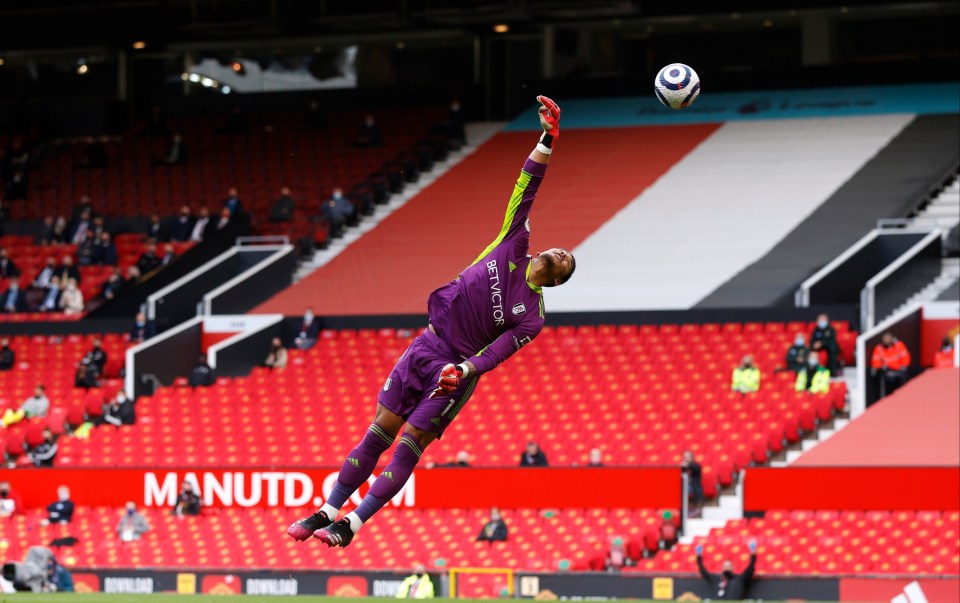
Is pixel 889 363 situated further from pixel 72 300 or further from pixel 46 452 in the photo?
pixel 72 300

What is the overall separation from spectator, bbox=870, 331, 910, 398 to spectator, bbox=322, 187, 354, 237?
45.1 ft

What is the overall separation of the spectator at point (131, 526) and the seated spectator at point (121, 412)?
4.10 meters

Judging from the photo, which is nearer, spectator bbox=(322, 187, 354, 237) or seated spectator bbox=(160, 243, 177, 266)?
seated spectator bbox=(160, 243, 177, 266)

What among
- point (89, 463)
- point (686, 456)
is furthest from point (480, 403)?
point (89, 463)

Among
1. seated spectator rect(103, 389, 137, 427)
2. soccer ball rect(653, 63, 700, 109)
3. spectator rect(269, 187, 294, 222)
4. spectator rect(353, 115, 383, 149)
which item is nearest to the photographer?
soccer ball rect(653, 63, 700, 109)

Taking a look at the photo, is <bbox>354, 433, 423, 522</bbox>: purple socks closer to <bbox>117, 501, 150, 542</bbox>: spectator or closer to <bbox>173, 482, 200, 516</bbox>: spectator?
<bbox>117, 501, 150, 542</bbox>: spectator

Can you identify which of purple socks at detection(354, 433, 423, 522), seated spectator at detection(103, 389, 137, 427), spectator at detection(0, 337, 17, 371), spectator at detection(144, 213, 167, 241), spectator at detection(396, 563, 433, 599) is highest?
spectator at detection(144, 213, 167, 241)

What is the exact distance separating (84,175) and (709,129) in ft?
48.3

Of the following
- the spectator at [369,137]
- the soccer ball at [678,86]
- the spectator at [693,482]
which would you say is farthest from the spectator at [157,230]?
the soccer ball at [678,86]

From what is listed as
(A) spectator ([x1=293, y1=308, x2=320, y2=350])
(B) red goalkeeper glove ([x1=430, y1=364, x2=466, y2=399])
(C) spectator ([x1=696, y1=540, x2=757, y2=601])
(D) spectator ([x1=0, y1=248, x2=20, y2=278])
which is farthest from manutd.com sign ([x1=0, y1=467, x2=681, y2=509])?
(B) red goalkeeper glove ([x1=430, y1=364, x2=466, y2=399])

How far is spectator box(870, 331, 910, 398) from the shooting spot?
25188 mm

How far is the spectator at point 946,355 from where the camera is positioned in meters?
25.4

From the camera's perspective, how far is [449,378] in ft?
32.8

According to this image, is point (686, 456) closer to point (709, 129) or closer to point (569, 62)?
point (709, 129)
